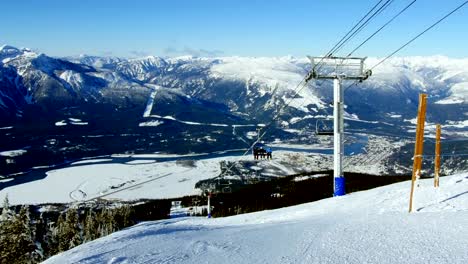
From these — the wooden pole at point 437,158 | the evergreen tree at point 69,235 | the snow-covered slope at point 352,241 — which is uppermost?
the wooden pole at point 437,158

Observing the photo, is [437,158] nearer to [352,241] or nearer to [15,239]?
[352,241]

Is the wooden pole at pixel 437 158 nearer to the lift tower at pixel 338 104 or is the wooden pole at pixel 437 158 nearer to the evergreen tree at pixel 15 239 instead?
the lift tower at pixel 338 104

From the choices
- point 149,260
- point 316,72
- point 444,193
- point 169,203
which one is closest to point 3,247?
point 316,72

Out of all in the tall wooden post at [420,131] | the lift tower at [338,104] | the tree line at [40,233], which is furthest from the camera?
the tree line at [40,233]

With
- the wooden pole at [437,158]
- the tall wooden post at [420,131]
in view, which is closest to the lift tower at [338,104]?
the wooden pole at [437,158]

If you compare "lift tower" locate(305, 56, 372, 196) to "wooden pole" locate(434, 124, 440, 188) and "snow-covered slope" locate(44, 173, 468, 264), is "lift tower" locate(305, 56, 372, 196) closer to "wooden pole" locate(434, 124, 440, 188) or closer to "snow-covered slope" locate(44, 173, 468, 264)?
"wooden pole" locate(434, 124, 440, 188)

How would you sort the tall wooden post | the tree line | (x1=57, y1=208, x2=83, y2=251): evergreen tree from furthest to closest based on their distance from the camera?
(x1=57, y1=208, x2=83, y2=251): evergreen tree
the tree line
the tall wooden post

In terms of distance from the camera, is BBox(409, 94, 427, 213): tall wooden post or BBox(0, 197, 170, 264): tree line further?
BBox(0, 197, 170, 264): tree line

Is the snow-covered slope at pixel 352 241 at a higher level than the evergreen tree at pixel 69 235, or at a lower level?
higher

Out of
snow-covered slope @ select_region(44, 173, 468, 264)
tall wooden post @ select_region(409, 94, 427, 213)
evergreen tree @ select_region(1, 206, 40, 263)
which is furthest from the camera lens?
evergreen tree @ select_region(1, 206, 40, 263)

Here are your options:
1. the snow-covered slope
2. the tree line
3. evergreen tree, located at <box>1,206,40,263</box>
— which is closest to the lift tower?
the snow-covered slope

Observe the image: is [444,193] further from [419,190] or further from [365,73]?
[365,73]
